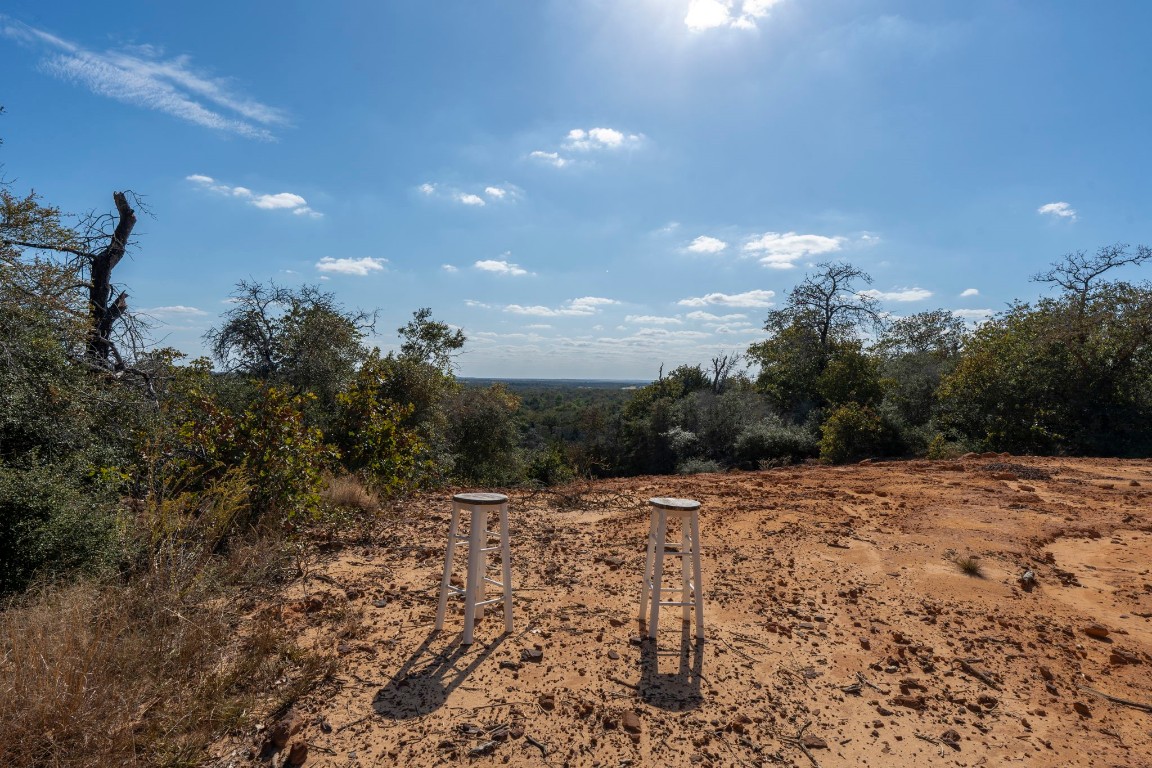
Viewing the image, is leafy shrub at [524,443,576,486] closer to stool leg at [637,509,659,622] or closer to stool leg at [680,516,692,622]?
stool leg at [637,509,659,622]

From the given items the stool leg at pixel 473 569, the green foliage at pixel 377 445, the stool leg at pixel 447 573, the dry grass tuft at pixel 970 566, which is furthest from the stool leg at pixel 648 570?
the green foliage at pixel 377 445

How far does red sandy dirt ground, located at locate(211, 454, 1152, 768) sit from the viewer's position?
258 cm

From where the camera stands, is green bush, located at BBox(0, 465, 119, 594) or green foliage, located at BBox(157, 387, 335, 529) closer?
green bush, located at BBox(0, 465, 119, 594)

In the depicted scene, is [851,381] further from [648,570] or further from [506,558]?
[506,558]

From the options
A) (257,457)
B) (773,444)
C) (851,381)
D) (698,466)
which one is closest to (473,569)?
(257,457)

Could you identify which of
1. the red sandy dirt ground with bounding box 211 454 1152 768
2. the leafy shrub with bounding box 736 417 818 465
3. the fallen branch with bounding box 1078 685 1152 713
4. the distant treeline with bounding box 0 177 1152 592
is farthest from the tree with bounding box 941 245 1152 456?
the fallen branch with bounding box 1078 685 1152 713

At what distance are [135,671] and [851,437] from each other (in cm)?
1464

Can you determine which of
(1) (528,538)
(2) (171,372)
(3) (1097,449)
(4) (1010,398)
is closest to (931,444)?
(4) (1010,398)

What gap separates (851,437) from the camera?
14.5 m

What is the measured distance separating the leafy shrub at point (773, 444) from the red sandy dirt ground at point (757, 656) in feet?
31.9

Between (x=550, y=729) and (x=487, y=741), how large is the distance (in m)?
0.28

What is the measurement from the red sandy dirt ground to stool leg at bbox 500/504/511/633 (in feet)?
0.45

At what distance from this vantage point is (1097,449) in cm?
1280

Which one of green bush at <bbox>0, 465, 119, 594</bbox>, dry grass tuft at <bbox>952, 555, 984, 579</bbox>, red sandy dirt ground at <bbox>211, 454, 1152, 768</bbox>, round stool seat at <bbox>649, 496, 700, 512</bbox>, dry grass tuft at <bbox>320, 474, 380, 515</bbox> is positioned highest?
round stool seat at <bbox>649, 496, 700, 512</bbox>
